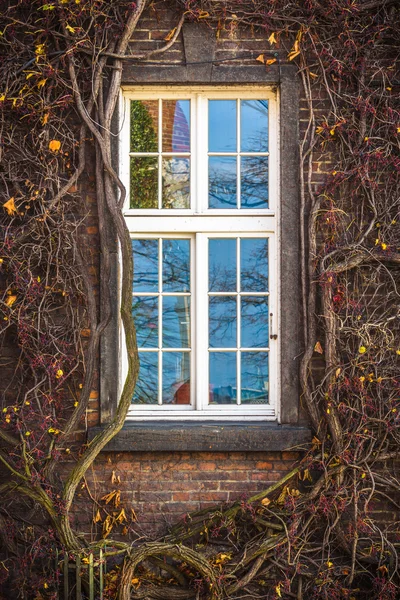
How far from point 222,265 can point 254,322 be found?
1.50 feet

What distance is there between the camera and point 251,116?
203 inches

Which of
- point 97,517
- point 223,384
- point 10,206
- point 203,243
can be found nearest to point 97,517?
point 97,517

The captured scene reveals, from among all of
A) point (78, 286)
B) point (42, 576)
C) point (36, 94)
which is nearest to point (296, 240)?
point (78, 286)

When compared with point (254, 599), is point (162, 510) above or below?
above

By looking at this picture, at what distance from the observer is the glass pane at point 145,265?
16.8ft

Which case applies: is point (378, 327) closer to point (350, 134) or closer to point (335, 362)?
point (335, 362)

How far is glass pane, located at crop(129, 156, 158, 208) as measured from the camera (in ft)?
16.9

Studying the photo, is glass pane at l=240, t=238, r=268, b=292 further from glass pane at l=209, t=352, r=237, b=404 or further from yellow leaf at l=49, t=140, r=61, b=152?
yellow leaf at l=49, t=140, r=61, b=152

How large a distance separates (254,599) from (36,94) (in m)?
3.63

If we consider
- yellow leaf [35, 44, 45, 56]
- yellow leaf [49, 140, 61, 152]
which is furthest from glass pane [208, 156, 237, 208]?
yellow leaf [35, 44, 45, 56]

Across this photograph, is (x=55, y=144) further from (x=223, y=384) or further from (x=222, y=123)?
(x=223, y=384)

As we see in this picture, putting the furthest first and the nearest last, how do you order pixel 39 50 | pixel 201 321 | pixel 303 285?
pixel 201 321 → pixel 303 285 → pixel 39 50

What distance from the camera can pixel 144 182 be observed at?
514cm

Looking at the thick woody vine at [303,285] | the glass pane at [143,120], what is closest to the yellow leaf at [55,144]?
the thick woody vine at [303,285]
